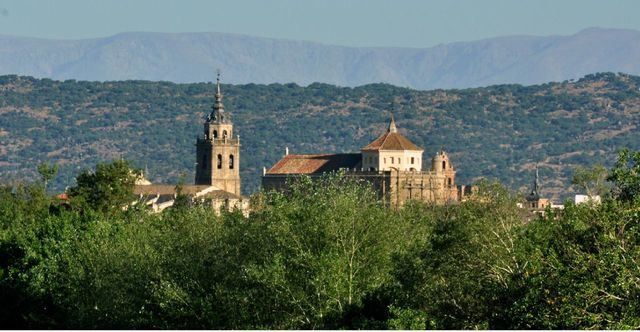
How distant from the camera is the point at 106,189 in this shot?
121875 millimetres

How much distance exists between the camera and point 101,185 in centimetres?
12244

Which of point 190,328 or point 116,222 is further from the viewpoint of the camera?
point 116,222

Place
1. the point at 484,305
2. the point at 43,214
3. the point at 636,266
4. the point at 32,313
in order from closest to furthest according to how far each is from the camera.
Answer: the point at 636,266, the point at 484,305, the point at 32,313, the point at 43,214

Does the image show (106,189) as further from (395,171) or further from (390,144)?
(390,144)

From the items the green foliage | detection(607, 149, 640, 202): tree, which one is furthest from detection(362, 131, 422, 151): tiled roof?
detection(607, 149, 640, 202): tree

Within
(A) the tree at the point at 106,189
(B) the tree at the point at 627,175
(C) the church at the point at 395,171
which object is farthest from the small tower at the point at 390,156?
(B) the tree at the point at 627,175

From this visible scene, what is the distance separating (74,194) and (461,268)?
6805 cm

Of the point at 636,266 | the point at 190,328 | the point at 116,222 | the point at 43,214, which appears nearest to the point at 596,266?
the point at 636,266

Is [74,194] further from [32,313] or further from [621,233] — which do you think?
[621,233]

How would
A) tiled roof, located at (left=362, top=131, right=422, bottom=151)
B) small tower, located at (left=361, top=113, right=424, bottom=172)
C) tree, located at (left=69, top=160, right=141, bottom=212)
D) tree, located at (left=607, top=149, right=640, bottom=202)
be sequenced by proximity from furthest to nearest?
tiled roof, located at (left=362, top=131, right=422, bottom=151) < small tower, located at (left=361, top=113, right=424, bottom=172) < tree, located at (left=69, top=160, right=141, bottom=212) < tree, located at (left=607, top=149, right=640, bottom=202)

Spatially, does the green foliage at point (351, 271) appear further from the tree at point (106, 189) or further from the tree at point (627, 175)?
the tree at point (106, 189)

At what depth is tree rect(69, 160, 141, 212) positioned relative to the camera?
120m

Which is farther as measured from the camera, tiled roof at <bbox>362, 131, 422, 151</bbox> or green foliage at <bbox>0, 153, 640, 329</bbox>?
tiled roof at <bbox>362, 131, 422, 151</bbox>

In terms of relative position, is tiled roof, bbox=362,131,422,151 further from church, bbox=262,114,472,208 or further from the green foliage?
the green foliage
